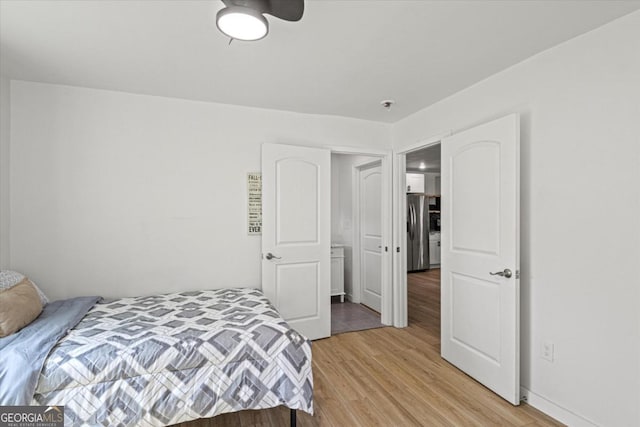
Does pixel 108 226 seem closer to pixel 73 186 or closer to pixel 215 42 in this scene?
pixel 73 186

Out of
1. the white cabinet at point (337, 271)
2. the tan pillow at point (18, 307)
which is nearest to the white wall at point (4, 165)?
the tan pillow at point (18, 307)

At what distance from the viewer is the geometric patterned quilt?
5.41ft

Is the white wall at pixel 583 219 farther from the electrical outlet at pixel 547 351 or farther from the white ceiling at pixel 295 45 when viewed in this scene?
the white ceiling at pixel 295 45

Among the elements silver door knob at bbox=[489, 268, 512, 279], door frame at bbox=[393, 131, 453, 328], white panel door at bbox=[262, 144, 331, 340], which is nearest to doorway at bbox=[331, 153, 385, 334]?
door frame at bbox=[393, 131, 453, 328]

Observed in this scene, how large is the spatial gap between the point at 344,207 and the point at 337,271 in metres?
1.06

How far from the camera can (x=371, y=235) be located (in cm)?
445

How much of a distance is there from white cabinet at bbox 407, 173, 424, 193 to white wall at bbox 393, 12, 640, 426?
15.8 ft

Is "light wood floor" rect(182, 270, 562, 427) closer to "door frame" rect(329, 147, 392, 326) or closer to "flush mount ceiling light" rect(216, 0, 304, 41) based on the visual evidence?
"door frame" rect(329, 147, 392, 326)

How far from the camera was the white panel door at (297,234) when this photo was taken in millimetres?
3193

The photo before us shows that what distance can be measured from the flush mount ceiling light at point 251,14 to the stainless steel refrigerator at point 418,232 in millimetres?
5768

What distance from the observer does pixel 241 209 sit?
3234 mm

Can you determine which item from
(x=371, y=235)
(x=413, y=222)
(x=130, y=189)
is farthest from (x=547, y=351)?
(x=413, y=222)

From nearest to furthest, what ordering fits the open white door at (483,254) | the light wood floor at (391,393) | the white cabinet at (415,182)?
the light wood floor at (391,393) < the open white door at (483,254) < the white cabinet at (415,182)

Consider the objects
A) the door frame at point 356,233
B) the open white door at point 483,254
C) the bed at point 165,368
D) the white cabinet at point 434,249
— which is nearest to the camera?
the bed at point 165,368
